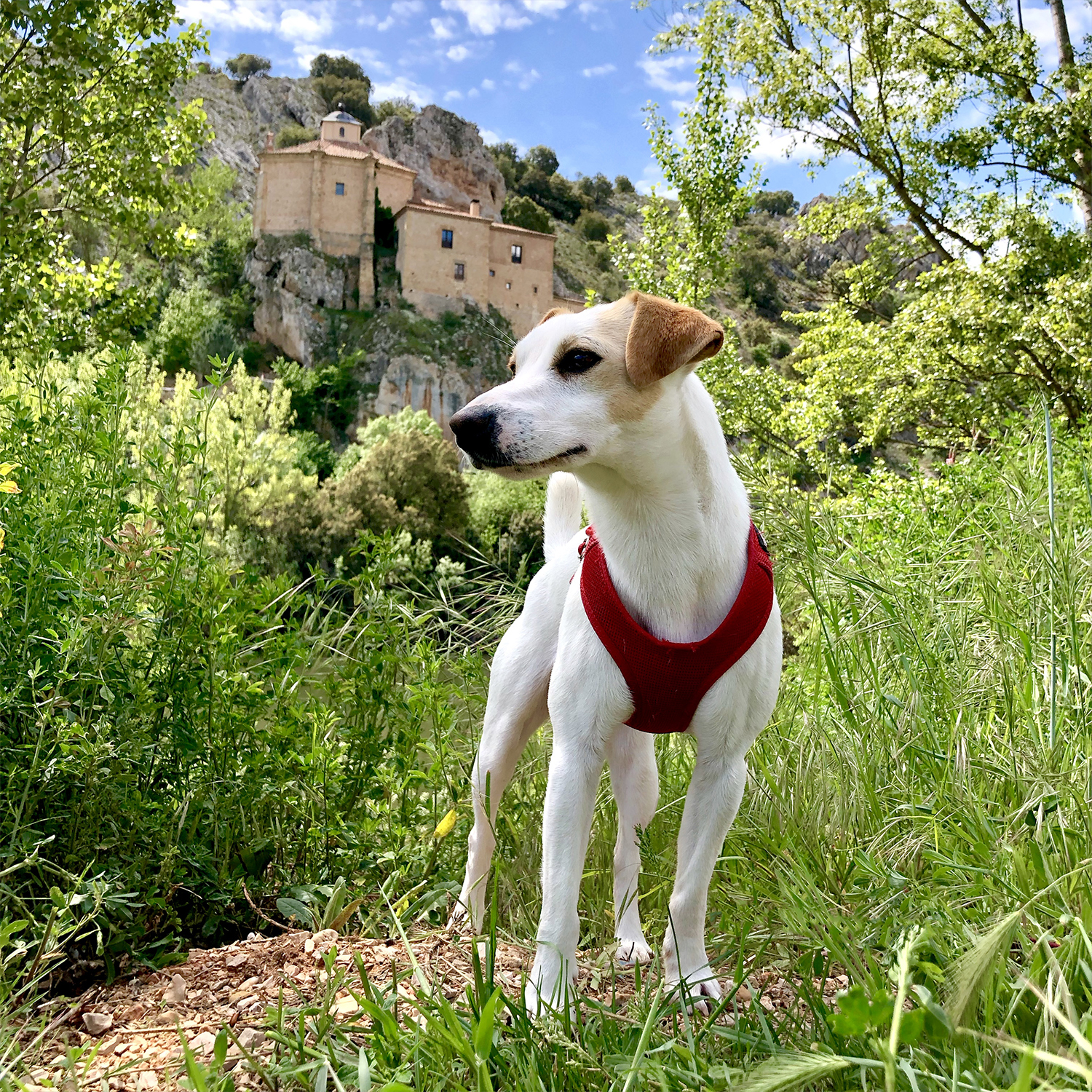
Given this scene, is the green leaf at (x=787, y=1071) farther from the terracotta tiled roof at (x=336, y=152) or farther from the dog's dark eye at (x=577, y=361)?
the terracotta tiled roof at (x=336, y=152)

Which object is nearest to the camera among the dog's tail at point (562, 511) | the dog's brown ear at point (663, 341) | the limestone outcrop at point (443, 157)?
the dog's brown ear at point (663, 341)

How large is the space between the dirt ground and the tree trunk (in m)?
17.5

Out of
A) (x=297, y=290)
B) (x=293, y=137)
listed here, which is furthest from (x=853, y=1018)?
(x=293, y=137)

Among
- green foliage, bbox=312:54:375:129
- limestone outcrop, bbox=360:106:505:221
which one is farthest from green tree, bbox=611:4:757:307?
green foliage, bbox=312:54:375:129

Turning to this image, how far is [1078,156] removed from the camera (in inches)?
652

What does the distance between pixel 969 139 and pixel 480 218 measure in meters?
58.0

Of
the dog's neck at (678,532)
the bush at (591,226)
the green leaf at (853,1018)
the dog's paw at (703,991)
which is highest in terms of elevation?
the bush at (591,226)

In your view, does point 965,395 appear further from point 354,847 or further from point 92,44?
point 354,847

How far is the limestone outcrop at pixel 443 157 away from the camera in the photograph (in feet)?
324

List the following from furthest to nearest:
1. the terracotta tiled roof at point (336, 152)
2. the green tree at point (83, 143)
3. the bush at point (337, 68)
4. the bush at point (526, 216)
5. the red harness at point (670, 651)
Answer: the bush at point (337, 68)
the bush at point (526, 216)
the terracotta tiled roof at point (336, 152)
the green tree at point (83, 143)
the red harness at point (670, 651)

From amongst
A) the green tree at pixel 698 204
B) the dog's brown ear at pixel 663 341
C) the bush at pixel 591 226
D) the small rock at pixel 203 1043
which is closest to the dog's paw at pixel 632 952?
the small rock at pixel 203 1043

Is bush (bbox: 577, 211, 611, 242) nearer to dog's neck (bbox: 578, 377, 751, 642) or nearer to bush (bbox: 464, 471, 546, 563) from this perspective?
bush (bbox: 464, 471, 546, 563)

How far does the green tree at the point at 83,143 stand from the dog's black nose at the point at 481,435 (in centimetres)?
958

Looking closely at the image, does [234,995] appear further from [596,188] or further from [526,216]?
[596,188]
